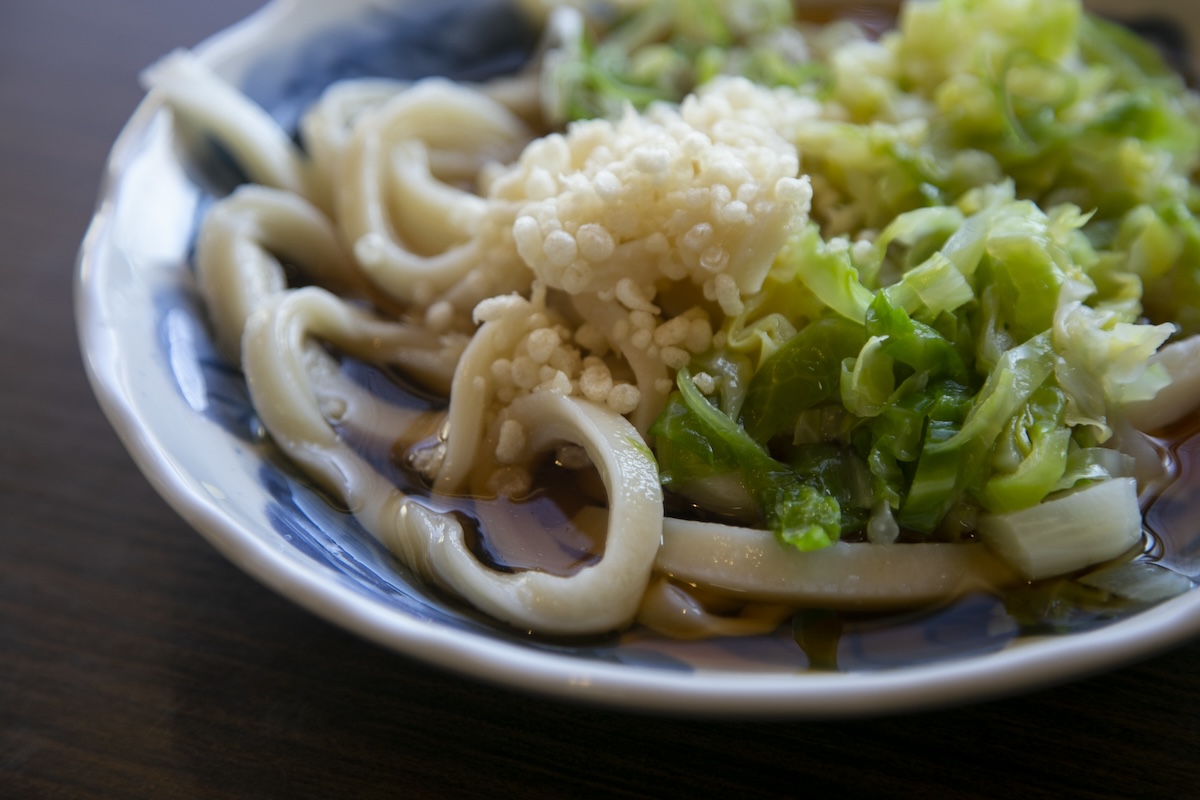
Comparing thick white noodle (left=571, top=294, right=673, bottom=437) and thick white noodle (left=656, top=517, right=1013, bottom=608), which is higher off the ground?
thick white noodle (left=571, top=294, right=673, bottom=437)

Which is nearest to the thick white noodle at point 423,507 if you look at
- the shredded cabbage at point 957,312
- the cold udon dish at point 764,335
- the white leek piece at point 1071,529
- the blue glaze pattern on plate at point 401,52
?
the cold udon dish at point 764,335

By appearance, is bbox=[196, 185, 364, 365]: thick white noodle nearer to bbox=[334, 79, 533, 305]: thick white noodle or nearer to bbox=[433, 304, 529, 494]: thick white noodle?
bbox=[334, 79, 533, 305]: thick white noodle

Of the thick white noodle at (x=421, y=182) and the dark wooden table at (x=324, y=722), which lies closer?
the dark wooden table at (x=324, y=722)

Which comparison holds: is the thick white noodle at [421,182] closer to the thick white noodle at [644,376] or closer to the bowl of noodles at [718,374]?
the bowl of noodles at [718,374]

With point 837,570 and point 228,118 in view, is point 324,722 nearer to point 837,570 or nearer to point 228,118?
point 837,570

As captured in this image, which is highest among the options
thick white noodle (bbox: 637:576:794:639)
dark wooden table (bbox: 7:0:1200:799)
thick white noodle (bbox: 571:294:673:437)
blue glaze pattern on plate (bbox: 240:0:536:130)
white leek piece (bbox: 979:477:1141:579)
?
blue glaze pattern on plate (bbox: 240:0:536:130)

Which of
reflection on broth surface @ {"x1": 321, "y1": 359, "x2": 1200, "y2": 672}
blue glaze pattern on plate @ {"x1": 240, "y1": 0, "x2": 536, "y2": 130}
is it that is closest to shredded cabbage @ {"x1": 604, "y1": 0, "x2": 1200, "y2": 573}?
reflection on broth surface @ {"x1": 321, "y1": 359, "x2": 1200, "y2": 672}

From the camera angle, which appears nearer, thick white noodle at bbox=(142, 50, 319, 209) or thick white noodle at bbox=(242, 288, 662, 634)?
thick white noodle at bbox=(242, 288, 662, 634)
